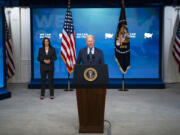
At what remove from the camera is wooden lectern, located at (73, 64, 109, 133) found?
12.4ft

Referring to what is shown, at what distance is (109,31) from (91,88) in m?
5.39

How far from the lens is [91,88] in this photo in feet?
12.5

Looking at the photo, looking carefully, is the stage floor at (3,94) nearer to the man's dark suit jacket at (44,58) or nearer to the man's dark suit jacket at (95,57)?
the man's dark suit jacket at (44,58)

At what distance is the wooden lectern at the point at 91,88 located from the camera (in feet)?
12.4

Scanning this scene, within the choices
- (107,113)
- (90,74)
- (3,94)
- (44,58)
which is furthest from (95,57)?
(3,94)

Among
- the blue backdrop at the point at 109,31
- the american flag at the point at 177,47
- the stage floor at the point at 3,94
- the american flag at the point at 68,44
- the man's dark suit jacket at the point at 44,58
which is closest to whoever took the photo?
the man's dark suit jacket at the point at 44,58

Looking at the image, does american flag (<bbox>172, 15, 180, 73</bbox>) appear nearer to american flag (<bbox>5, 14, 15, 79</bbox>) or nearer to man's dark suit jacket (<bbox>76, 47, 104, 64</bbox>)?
man's dark suit jacket (<bbox>76, 47, 104, 64</bbox>)

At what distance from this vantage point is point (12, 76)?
9508mm

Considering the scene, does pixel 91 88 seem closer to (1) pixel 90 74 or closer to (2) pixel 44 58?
(1) pixel 90 74

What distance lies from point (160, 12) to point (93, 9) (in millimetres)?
2198

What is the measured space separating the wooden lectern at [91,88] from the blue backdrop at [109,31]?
5.15 meters

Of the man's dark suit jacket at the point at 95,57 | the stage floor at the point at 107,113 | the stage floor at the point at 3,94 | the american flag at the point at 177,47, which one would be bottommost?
the stage floor at the point at 107,113

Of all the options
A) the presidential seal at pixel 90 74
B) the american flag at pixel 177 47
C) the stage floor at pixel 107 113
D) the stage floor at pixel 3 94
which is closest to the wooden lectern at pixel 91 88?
the presidential seal at pixel 90 74

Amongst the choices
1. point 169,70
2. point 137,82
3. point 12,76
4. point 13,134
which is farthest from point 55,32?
point 13,134
